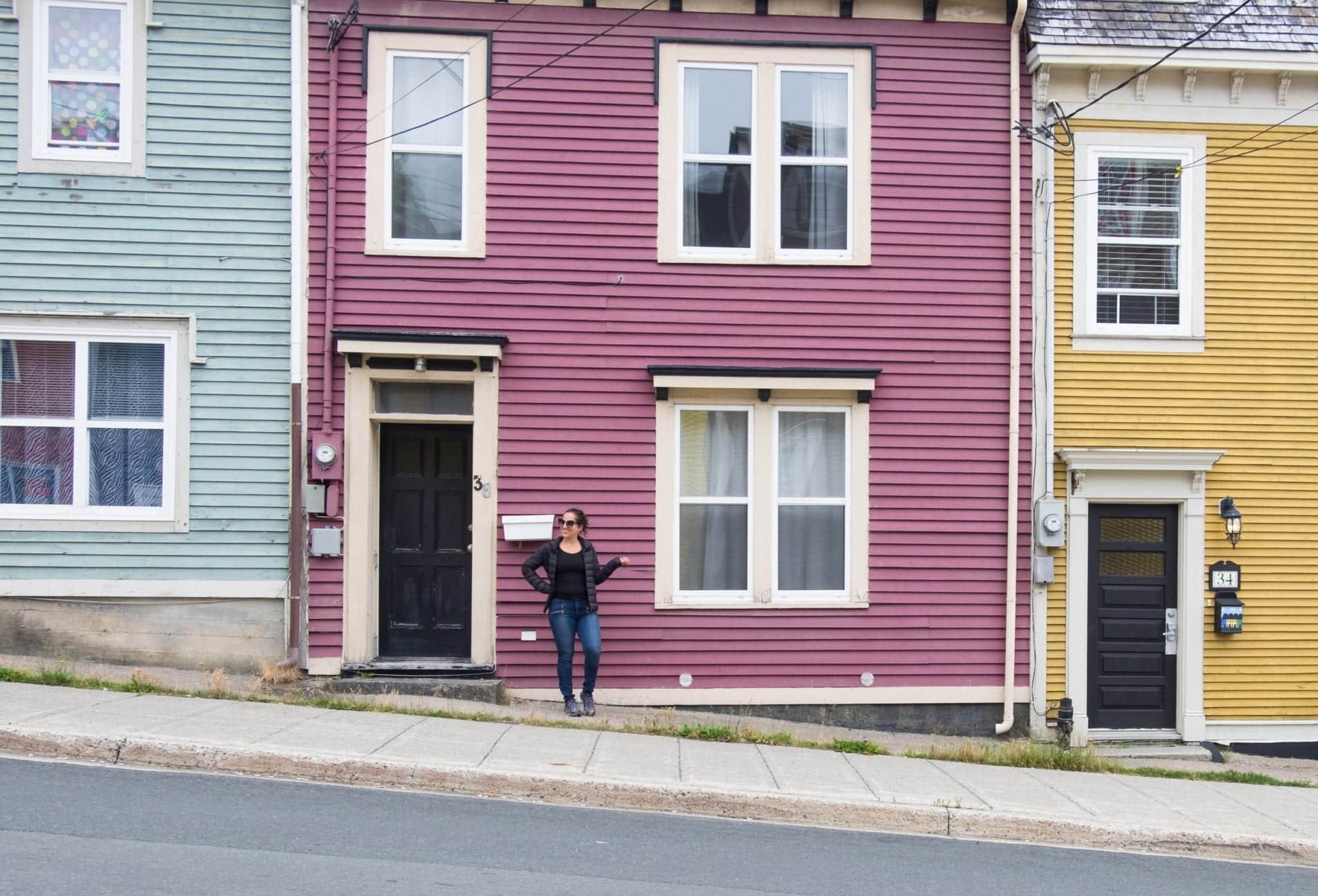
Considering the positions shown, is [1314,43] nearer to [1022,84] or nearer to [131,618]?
[1022,84]

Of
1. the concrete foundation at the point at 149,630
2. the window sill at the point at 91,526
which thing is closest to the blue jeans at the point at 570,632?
the concrete foundation at the point at 149,630

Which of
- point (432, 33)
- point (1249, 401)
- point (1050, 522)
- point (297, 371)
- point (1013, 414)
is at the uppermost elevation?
point (432, 33)

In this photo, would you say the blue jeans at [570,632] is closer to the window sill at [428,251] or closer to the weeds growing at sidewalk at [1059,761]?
the weeds growing at sidewalk at [1059,761]

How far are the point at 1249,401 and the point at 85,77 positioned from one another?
37.4 ft

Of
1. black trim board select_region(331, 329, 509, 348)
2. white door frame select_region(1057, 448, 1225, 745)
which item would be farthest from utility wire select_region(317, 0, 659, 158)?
white door frame select_region(1057, 448, 1225, 745)

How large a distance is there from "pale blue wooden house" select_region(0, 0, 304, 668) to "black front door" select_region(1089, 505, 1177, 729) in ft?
25.5

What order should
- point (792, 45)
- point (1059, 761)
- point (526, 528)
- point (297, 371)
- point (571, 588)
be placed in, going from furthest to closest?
point (792, 45)
point (526, 528)
point (297, 371)
point (571, 588)
point (1059, 761)

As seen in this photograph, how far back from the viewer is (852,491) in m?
12.1

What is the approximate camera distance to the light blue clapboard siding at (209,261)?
37.4ft

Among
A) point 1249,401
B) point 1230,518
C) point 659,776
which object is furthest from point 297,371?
point 1249,401

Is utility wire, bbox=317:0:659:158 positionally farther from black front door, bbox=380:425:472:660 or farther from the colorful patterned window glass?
black front door, bbox=380:425:472:660

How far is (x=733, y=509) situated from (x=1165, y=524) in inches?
171

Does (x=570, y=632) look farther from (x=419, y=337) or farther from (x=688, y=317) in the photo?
(x=688, y=317)

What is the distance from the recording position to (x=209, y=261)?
11492mm
